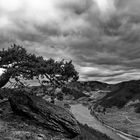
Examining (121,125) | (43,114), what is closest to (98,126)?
(121,125)

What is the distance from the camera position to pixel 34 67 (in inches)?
787

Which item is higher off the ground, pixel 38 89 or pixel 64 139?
pixel 38 89

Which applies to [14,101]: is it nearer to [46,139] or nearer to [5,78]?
[5,78]

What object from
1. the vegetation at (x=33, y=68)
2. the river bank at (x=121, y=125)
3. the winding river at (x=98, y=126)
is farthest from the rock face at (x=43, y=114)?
the river bank at (x=121, y=125)

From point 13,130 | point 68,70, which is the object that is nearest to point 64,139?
point 13,130

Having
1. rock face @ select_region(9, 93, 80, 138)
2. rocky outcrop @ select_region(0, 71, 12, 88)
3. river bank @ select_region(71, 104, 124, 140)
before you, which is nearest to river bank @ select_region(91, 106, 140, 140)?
river bank @ select_region(71, 104, 124, 140)

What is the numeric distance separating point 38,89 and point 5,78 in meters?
3.99

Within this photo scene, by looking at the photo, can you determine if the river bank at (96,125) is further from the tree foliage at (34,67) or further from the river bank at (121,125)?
the tree foliage at (34,67)

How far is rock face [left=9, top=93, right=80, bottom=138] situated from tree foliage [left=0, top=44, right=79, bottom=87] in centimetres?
229

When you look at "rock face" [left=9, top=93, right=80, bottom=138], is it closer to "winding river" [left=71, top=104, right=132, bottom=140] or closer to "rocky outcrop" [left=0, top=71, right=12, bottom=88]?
"rocky outcrop" [left=0, top=71, right=12, bottom=88]

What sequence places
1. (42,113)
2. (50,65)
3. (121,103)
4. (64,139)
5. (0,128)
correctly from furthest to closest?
1. (121,103)
2. (50,65)
3. (42,113)
4. (64,139)
5. (0,128)

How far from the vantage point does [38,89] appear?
2205 centimetres

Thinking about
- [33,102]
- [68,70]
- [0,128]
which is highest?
[68,70]

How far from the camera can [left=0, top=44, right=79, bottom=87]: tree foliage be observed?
1962 centimetres
